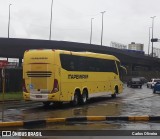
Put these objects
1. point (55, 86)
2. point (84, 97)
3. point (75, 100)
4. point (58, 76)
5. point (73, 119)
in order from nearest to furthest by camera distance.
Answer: point (73, 119) < point (55, 86) < point (58, 76) < point (75, 100) < point (84, 97)

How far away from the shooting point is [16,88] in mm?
36031

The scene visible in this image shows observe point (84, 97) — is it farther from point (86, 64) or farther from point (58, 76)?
point (58, 76)

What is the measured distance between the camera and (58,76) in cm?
2364

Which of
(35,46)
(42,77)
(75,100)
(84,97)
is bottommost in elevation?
(75,100)

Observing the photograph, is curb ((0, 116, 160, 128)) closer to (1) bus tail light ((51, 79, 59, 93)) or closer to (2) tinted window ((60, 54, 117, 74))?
(1) bus tail light ((51, 79, 59, 93))

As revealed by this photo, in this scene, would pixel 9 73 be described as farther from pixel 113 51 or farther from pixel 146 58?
pixel 146 58

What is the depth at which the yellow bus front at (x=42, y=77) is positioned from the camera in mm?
23422

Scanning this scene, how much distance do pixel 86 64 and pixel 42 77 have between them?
497 centimetres

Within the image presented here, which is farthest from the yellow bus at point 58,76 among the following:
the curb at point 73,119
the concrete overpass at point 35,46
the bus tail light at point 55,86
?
the concrete overpass at point 35,46

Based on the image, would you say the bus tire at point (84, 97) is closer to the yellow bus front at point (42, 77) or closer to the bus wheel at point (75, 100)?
the bus wheel at point (75, 100)

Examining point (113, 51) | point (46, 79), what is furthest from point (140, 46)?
point (46, 79)

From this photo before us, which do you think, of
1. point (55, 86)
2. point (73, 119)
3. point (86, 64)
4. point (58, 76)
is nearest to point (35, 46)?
point (86, 64)

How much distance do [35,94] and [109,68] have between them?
10.4 metres

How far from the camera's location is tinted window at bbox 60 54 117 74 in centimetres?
2473
